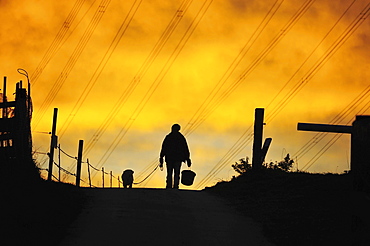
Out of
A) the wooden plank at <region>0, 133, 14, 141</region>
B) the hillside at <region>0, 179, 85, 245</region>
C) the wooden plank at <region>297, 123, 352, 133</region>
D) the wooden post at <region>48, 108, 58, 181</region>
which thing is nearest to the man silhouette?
the wooden post at <region>48, 108, 58, 181</region>

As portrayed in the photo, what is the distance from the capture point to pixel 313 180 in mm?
21797

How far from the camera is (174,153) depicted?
27797mm

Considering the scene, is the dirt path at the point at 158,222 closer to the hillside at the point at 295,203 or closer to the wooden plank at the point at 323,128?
the hillside at the point at 295,203

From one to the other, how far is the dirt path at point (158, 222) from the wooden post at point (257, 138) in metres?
3.79

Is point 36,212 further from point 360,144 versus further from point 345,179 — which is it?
point 345,179

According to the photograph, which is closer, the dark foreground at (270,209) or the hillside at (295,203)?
the dark foreground at (270,209)

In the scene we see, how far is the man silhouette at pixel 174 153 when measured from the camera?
27828mm

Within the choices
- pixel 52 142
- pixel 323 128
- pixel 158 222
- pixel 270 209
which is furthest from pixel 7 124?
pixel 52 142

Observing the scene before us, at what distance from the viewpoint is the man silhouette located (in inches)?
1096

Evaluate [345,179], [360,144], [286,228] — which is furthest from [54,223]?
[345,179]

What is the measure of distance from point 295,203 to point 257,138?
5.99 metres

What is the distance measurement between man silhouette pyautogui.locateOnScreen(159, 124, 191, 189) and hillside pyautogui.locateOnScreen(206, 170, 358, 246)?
93.4 inches

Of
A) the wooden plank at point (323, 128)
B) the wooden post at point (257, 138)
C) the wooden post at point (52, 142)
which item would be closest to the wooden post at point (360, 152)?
the wooden plank at point (323, 128)

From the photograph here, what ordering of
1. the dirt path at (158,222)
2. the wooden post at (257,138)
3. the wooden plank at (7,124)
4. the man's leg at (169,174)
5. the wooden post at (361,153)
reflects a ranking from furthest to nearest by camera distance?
the man's leg at (169,174)
the wooden post at (257,138)
the wooden plank at (7,124)
the dirt path at (158,222)
the wooden post at (361,153)
